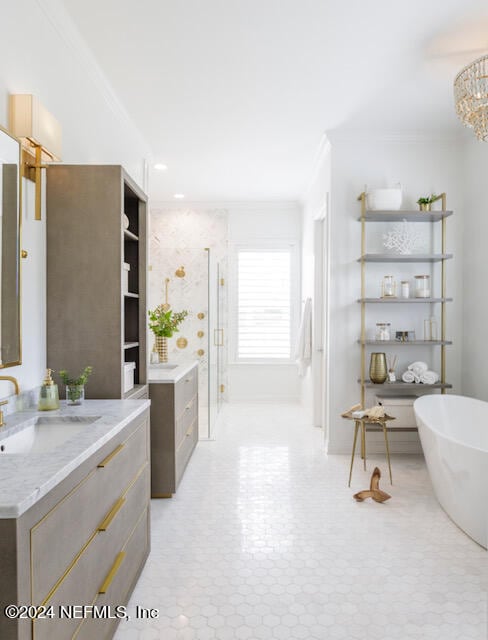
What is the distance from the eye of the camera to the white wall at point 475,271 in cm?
374

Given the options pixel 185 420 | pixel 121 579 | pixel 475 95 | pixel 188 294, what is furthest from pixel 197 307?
pixel 121 579

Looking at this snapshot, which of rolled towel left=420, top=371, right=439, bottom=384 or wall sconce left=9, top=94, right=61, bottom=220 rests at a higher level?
wall sconce left=9, top=94, right=61, bottom=220

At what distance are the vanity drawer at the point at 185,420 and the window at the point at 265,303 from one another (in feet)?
7.61

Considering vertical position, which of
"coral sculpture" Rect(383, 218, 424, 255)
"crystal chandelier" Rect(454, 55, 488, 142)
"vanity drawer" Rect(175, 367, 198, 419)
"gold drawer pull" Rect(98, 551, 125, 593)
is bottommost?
"gold drawer pull" Rect(98, 551, 125, 593)

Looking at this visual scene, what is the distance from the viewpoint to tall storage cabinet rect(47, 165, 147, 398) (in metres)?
2.33

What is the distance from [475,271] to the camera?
388 cm

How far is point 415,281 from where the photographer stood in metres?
4.09

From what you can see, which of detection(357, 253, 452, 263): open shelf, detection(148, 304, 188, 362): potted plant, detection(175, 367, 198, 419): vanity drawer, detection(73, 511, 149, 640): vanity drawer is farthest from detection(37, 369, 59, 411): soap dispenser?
detection(357, 253, 452, 263): open shelf

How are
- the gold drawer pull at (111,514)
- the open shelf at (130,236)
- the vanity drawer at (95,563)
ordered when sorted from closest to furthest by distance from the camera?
the vanity drawer at (95,563)
the gold drawer pull at (111,514)
the open shelf at (130,236)

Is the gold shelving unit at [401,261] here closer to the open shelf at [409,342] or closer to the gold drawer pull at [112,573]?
the open shelf at [409,342]

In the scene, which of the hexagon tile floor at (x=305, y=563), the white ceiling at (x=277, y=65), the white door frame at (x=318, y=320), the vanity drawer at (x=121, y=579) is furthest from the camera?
the white door frame at (x=318, y=320)

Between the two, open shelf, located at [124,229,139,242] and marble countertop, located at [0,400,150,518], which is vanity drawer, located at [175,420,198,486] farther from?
open shelf, located at [124,229,139,242]

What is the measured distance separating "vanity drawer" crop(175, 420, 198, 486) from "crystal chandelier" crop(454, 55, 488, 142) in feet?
8.97

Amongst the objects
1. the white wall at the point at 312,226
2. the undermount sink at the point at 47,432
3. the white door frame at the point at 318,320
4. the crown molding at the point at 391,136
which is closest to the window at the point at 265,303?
the white wall at the point at 312,226
